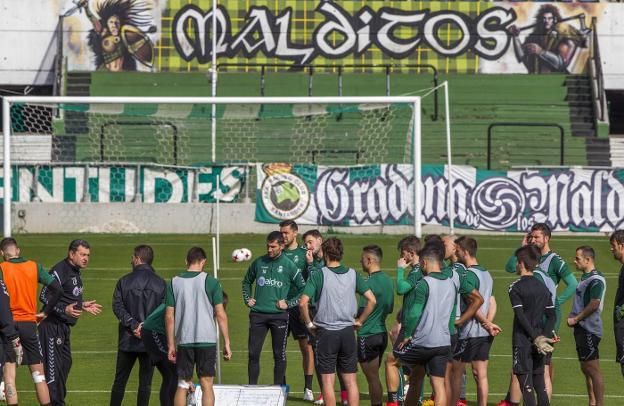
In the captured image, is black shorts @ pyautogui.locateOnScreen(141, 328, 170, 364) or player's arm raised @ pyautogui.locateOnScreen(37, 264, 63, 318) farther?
player's arm raised @ pyautogui.locateOnScreen(37, 264, 63, 318)

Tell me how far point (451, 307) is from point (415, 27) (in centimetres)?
3569

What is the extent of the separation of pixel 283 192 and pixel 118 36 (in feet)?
49.9

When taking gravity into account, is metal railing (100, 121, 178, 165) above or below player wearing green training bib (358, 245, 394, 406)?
above

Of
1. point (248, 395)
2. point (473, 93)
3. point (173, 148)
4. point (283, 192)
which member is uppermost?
point (473, 93)

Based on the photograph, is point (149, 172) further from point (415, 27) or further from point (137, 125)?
point (415, 27)

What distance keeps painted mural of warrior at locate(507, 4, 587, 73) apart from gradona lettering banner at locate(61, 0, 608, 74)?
4 centimetres

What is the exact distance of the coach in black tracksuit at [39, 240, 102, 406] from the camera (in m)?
13.8

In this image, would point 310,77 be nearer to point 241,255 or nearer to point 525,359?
point 241,255

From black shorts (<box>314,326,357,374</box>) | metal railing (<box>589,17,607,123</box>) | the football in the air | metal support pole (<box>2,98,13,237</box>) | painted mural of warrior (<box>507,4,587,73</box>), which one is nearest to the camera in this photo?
black shorts (<box>314,326,357,374</box>)

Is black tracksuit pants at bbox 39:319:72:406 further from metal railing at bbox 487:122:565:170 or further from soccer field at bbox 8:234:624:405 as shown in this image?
metal railing at bbox 487:122:565:170

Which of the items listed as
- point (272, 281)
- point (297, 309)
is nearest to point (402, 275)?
point (272, 281)

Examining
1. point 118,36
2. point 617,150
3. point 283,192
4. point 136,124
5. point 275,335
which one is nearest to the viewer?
point 275,335

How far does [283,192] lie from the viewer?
112 feet

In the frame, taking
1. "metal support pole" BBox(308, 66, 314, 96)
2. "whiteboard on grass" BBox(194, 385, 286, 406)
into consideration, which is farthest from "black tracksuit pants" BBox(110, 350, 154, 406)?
"metal support pole" BBox(308, 66, 314, 96)
